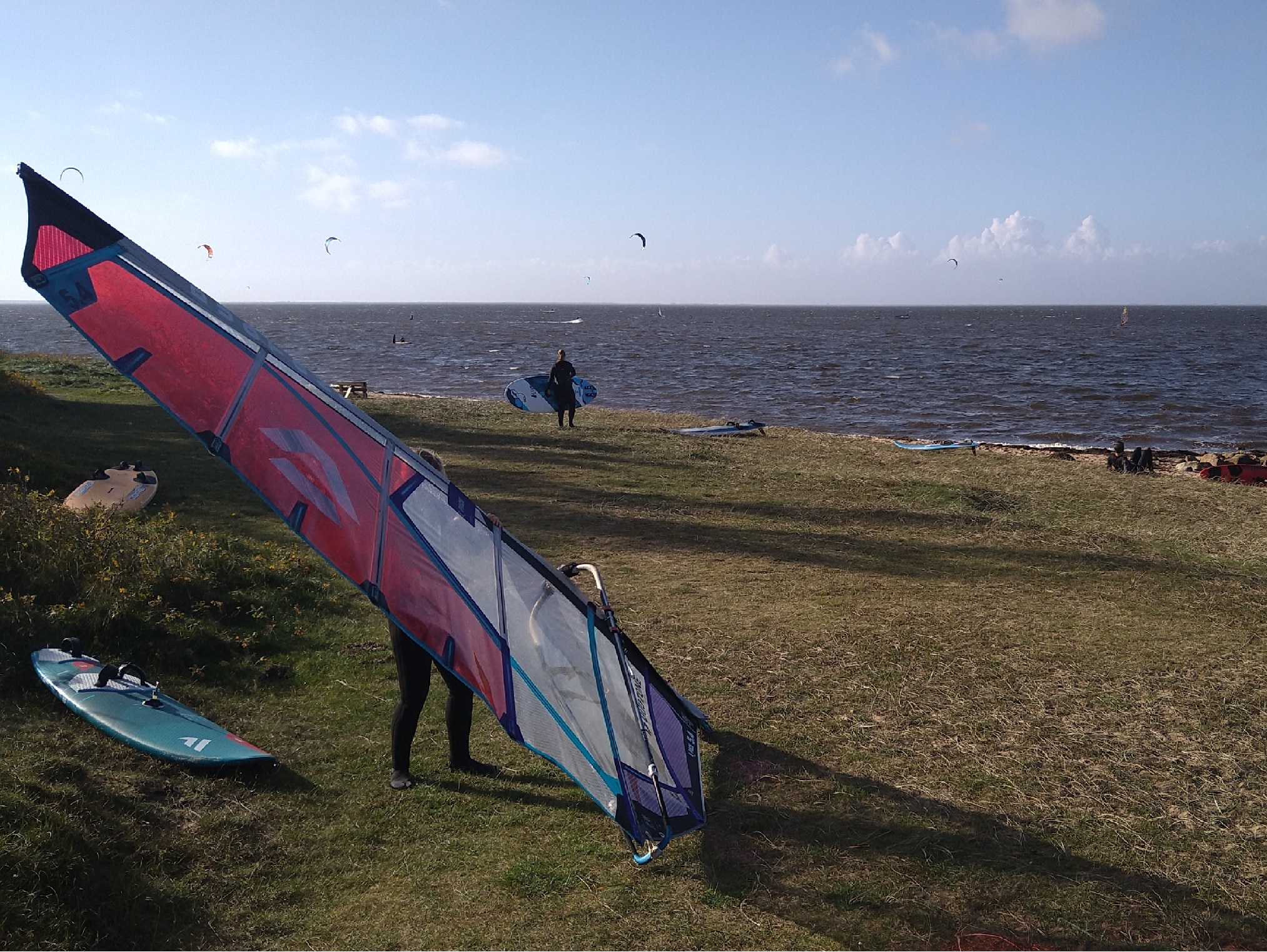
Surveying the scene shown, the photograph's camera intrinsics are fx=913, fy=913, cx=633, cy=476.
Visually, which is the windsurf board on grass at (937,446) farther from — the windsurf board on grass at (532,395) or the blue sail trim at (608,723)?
the blue sail trim at (608,723)

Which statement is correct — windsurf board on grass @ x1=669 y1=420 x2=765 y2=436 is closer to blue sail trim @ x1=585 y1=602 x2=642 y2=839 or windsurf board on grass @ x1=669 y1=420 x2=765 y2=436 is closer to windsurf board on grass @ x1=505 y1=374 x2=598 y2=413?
windsurf board on grass @ x1=505 y1=374 x2=598 y2=413

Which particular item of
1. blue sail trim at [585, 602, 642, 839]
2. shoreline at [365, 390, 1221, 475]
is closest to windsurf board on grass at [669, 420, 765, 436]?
shoreline at [365, 390, 1221, 475]

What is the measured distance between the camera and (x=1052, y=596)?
9781mm

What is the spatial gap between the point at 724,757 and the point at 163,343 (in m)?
4.08

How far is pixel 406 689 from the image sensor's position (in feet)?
16.9

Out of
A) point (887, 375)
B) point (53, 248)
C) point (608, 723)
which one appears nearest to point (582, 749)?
point (608, 723)

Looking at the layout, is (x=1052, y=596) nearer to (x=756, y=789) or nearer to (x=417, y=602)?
(x=756, y=789)

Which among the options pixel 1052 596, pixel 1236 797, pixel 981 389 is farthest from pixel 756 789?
pixel 981 389

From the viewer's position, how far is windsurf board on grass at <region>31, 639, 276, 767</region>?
213 inches

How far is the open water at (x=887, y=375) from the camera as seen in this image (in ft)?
108

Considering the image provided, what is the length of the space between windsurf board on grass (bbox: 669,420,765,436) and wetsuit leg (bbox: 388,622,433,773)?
54.2ft

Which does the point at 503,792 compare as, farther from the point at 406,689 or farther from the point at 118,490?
the point at 118,490

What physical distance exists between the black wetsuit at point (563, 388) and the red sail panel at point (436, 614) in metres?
16.8

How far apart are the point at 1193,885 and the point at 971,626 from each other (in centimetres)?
411
